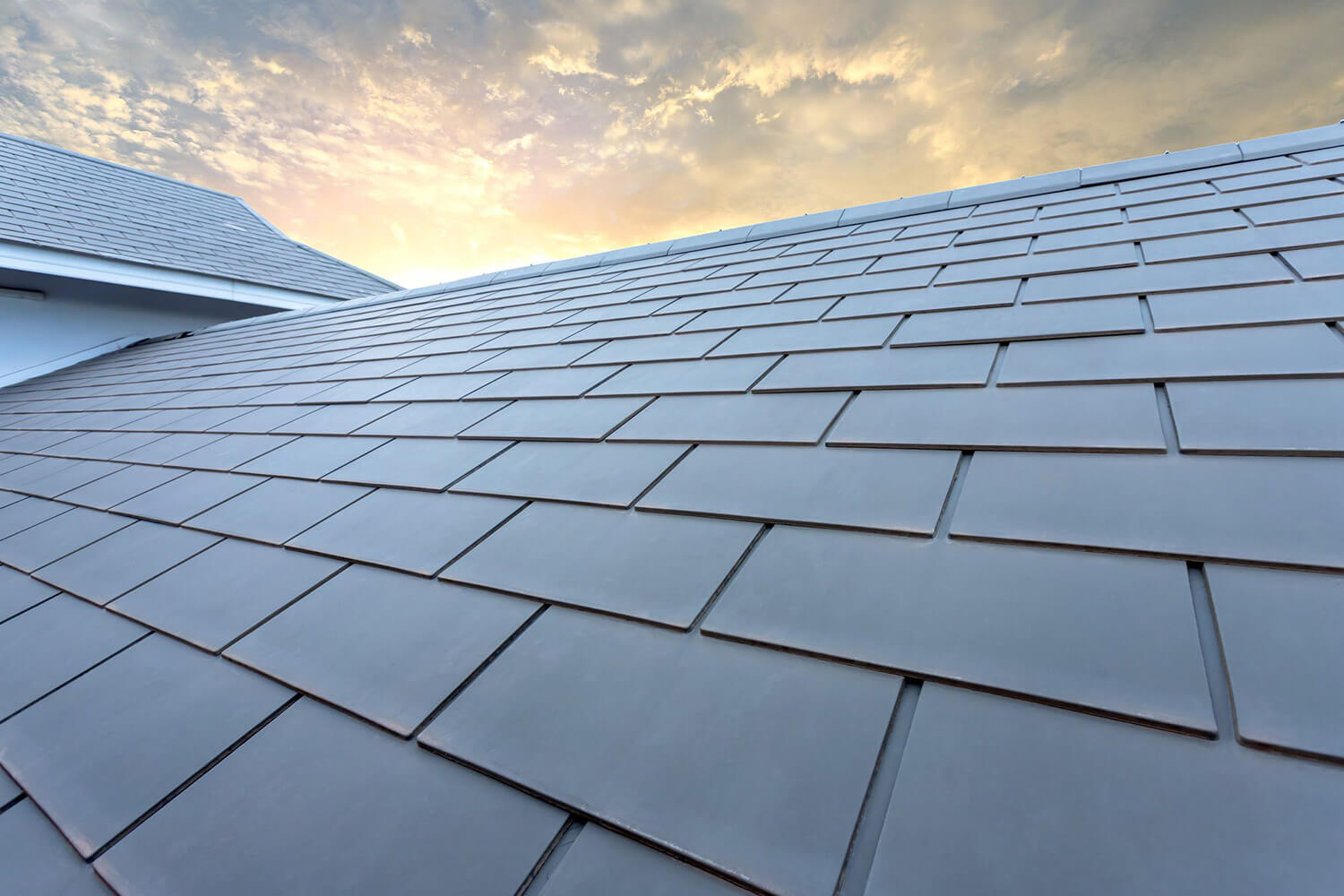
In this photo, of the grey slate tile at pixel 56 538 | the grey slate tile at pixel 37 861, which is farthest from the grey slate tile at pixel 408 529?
the grey slate tile at pixel 56 538

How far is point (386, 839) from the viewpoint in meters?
0.79

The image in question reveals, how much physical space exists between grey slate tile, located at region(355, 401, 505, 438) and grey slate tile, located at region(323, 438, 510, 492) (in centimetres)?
9

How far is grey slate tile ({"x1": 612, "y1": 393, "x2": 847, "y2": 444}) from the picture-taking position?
159cm

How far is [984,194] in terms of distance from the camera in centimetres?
361

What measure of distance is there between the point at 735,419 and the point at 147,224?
35.6 ft

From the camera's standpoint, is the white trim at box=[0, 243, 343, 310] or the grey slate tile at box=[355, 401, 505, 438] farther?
the white trim at box=[0, 243, 343, 310]

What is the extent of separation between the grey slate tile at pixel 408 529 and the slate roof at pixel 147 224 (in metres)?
7.68

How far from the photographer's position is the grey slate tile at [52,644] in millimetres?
1365

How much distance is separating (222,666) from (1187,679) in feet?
5.49

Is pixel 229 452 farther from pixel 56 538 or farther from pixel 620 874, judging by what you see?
pixel 620 874

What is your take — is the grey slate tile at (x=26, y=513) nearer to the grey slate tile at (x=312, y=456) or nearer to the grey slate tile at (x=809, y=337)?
the grey slate tile at (x=312, y=456)

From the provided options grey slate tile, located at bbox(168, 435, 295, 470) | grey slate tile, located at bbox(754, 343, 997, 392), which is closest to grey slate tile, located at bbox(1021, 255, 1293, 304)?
grey slate tile, located at bbox(754, 343, 997, 392)

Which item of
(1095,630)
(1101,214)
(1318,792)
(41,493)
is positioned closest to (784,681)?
(1095,630)

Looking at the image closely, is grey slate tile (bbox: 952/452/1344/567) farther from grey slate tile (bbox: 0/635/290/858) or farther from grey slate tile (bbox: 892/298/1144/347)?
grey slate tile (bbox: 0/635/290/858)
